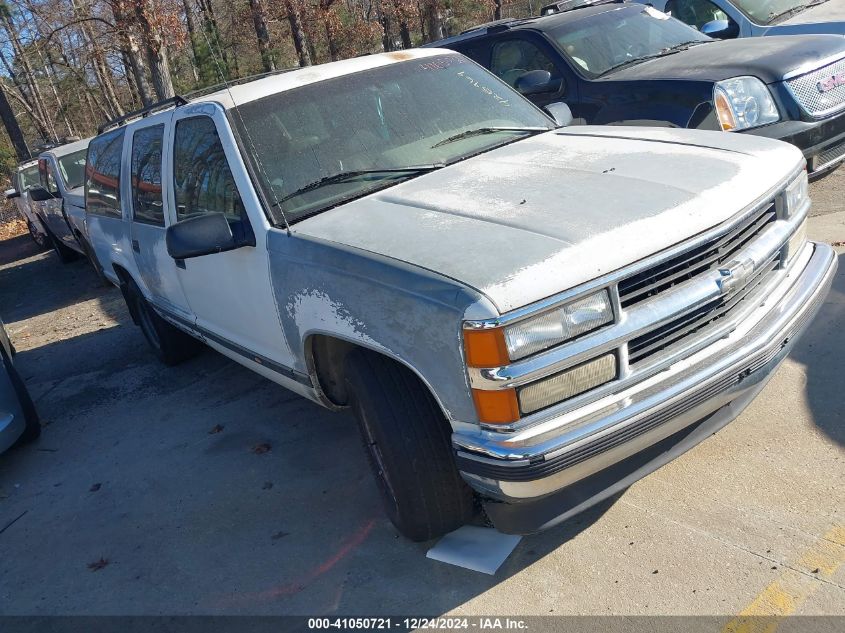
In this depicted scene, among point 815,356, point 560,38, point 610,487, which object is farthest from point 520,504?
point 560,38

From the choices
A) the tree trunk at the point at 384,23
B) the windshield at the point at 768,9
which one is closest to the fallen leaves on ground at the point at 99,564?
the windshield at the point at 768,9

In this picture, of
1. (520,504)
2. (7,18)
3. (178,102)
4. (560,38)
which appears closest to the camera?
(520,504)

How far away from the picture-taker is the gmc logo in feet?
19.9

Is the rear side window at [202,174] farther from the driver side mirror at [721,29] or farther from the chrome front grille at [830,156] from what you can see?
the driver side mirror at [721,29]

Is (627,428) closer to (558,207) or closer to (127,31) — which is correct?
(558,207)

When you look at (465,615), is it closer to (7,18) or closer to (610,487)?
(610,487)

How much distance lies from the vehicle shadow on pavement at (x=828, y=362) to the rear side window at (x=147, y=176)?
3.67m

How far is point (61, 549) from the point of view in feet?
13.1

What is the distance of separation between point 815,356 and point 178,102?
3.75 m

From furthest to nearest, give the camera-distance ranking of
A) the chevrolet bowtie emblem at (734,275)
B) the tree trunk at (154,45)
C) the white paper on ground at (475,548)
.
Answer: the tree trunk at (154,45) < the white paper on ground at (475,548) < the chevrolet bowtie emblem at (734,275)

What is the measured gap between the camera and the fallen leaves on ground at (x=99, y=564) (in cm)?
375

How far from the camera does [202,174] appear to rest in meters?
4.12

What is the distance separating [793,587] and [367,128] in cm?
269

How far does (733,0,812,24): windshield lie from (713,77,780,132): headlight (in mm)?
2828
